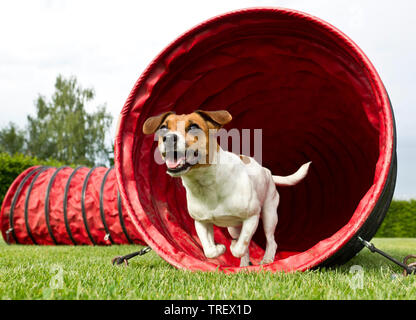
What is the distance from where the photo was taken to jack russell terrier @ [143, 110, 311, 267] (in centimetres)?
298

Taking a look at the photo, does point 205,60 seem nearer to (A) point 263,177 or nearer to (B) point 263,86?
(B) point 263,86

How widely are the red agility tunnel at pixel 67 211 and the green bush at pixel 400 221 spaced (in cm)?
1100

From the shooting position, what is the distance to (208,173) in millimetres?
3195

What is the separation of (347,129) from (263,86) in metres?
1.16

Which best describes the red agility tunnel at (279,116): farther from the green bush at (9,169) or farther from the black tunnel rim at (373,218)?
the green bush at (9,169)

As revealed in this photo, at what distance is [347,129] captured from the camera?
4.77m

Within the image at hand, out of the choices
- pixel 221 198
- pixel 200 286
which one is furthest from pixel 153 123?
pixel 200 286

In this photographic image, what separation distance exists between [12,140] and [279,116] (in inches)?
1428

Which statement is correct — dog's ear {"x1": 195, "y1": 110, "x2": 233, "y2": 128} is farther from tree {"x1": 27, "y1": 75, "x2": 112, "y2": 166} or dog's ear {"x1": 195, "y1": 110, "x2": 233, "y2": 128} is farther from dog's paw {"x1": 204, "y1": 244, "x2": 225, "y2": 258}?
tree {"x1": 27, "y1": 75, "x2": 112, "y2": 166}

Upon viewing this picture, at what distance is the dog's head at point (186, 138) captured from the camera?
2.95 metres

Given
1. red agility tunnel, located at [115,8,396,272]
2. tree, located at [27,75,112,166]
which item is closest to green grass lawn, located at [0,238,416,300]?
red agility tunnel, located at [115,8,396,272]

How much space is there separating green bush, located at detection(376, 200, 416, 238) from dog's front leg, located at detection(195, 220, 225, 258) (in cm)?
1256
